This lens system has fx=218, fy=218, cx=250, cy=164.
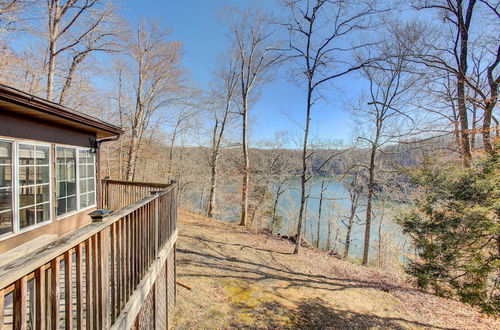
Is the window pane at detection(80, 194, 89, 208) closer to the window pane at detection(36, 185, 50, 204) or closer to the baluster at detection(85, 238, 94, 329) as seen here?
the window pane at detection(36, 185, 50, 204)

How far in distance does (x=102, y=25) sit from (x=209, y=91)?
644 cm

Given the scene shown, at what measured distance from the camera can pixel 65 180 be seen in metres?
4.67

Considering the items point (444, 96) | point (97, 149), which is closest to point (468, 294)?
point (444, 96)

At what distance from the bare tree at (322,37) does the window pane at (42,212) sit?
6.80 meters

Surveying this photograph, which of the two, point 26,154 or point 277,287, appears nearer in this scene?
point 26,154

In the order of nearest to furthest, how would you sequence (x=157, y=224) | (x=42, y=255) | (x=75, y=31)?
(x=42, y=255)
(x=157, y=224)
(x=75, y=31)

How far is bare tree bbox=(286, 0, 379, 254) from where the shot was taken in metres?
6.91

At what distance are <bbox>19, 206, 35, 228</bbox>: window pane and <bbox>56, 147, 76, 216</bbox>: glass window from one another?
59 centimetres

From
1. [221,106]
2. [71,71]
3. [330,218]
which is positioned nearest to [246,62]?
[221,106]

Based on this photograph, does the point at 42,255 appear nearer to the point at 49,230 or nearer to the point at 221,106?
the point at 49,230

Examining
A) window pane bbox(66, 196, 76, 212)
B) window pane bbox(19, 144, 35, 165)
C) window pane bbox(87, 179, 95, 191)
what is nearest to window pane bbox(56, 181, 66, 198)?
window pane bbox(66, 196, 76, 212)

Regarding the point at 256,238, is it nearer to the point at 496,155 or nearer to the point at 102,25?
the point at 496,155

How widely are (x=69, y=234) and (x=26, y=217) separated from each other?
353 centimetres

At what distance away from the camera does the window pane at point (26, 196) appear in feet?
11.7
